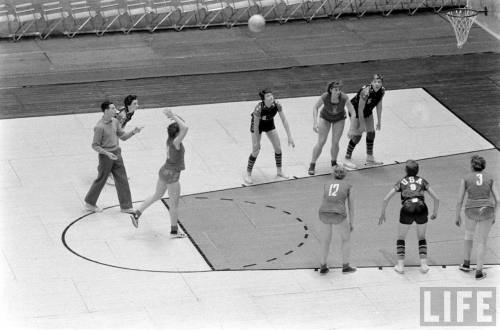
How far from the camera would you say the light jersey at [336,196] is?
19031 mm

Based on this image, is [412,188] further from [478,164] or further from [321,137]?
[321,137]

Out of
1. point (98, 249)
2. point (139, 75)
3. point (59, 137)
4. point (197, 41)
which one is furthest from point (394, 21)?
point (98, 249)

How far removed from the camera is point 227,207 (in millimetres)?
22234

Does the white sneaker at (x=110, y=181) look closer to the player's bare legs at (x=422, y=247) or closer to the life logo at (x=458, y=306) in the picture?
the player's bare legs at (x=422, y=247)

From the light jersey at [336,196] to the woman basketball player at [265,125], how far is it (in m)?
3.50

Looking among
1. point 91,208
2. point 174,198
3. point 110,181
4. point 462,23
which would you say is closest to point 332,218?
point 174,198

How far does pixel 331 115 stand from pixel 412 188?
4281mm

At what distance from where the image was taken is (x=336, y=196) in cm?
1903

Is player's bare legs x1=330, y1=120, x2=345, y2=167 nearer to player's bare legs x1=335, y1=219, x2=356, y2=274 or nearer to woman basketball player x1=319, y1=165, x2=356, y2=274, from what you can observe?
player's bare legs x1=335, y1=219, x2=356, y2=274

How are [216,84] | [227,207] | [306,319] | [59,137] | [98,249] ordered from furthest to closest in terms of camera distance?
[216,84] < [59,137] < [227,207] < [98,249] < [306,319]

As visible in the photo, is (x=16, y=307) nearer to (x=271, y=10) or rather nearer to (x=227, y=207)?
(x=227, y=207)

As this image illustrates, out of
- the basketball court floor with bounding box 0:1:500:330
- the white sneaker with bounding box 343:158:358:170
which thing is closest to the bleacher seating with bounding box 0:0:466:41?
the basketball court floor with bounding box 0:1:500:330

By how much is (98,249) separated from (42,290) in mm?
1684

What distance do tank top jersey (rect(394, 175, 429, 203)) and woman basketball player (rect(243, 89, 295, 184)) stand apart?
12.2 feet
